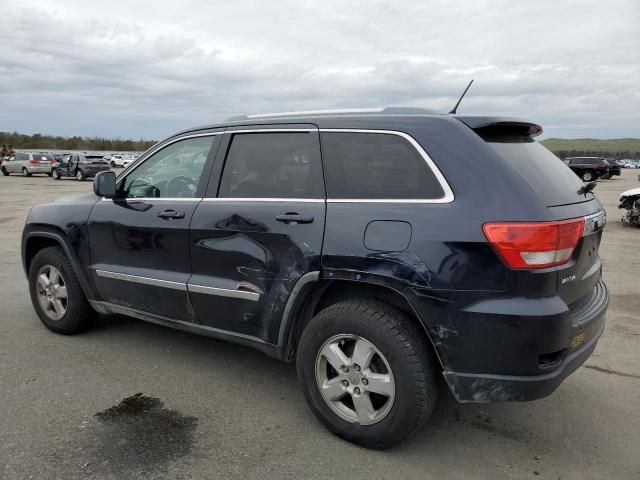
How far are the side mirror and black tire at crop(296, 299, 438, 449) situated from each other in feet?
6.73

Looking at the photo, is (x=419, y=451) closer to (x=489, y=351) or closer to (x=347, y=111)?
(x=489, y=351)

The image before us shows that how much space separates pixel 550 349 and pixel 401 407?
0.80 metres

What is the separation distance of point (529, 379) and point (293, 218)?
1.53 metres

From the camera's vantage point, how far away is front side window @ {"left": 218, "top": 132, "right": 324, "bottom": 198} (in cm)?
327

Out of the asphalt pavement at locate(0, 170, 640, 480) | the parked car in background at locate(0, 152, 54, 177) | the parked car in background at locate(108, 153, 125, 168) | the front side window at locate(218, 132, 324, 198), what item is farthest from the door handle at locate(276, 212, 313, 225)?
the parked car in background at locate(108, 153, 125, 168)

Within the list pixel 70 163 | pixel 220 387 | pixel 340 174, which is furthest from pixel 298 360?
pixel 70 163

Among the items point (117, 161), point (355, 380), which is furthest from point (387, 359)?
point (117, 161)

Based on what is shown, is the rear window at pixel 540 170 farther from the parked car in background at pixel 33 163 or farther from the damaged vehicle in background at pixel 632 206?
the parked car in background at pixel 33 163

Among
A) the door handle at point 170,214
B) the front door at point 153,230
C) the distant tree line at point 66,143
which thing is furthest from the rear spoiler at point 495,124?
the distant tree line at point 66,143

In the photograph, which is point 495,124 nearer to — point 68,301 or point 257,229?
point 257,229

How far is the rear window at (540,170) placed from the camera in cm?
276

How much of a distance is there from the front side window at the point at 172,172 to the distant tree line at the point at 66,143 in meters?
72.2

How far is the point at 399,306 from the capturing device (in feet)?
9.61

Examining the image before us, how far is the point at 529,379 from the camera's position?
8.56 feet
